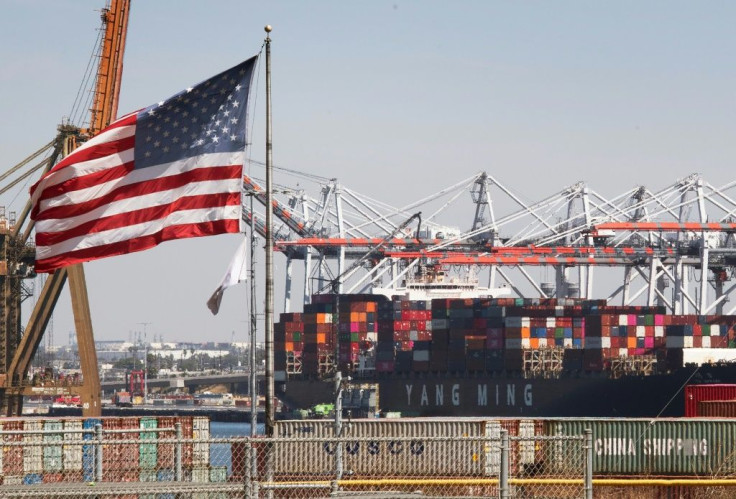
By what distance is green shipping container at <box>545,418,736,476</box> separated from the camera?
91.5ft

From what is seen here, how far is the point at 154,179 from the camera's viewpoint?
2050 centimetres

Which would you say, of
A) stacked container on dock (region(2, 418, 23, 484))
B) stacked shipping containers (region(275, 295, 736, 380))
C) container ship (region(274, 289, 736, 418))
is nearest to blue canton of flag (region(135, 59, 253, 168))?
stacked container on dock (region(2, 418, 23, 484))

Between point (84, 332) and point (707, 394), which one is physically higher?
point (84, 332)

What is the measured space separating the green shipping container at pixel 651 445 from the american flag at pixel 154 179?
10686 mm

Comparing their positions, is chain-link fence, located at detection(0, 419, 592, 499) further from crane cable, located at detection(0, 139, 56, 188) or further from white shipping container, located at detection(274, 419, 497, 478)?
crane cable, located at detection(0, 139, 56, 188)

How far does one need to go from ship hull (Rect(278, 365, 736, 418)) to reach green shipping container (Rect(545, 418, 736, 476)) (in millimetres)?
59923

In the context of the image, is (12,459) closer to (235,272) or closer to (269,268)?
(235,272)

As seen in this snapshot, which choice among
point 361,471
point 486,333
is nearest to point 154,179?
point 361,471

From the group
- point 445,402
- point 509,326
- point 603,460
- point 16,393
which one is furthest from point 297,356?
point 603,460

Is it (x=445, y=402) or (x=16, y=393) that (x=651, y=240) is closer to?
(x=445, y=402)

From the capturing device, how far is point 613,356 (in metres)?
98.4

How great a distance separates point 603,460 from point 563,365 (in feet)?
243

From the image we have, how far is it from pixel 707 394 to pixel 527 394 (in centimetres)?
6340

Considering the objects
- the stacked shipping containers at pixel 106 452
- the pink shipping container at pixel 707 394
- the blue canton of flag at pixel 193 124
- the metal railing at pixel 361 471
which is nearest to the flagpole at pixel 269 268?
the metal railing at pixel 361 471
